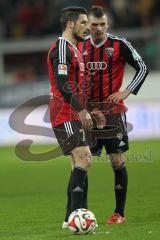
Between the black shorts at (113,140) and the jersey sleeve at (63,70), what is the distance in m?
1.18

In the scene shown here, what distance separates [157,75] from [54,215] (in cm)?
1347

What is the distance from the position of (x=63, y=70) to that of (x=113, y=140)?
1456 mm

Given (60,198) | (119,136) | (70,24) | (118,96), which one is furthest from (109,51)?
(60,198)

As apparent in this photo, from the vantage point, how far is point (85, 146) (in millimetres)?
7973

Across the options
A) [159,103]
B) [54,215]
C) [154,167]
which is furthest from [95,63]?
[159,103]

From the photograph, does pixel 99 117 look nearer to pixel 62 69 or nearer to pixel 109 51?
pixel 109 51

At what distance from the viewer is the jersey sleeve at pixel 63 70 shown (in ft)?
25.7

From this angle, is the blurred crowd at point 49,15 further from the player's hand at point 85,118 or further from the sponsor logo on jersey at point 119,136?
the player's hand at point 85,118

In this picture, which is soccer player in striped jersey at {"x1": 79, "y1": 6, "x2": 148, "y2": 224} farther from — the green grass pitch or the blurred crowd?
the blurred crowd

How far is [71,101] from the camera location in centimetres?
791

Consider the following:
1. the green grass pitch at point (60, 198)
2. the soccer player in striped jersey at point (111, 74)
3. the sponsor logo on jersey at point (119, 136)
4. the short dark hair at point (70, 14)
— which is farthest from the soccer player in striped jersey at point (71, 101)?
the sponsor logo on jersey at point (119, 136)

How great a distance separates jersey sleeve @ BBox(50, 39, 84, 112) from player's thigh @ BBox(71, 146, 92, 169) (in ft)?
1.33

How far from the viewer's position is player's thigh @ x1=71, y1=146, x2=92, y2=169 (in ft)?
26.1

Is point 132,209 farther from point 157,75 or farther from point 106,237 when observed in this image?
point 157,75
